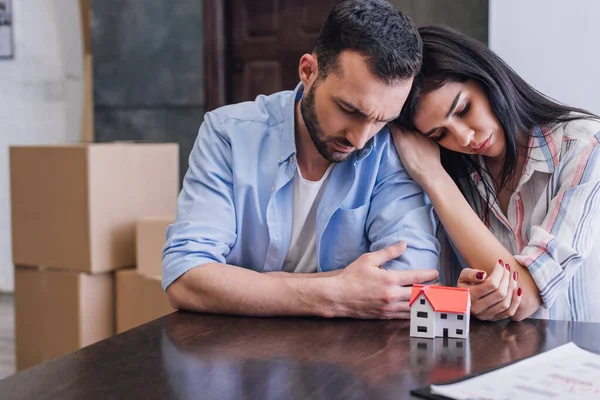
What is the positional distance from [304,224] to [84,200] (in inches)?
56.4

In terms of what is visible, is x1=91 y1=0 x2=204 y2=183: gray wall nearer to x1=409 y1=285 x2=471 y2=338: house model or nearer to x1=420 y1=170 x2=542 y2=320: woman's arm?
x1=420 y1=170 x2=542 y2=320: woman's arm

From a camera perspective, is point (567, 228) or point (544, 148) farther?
point (544, 148)

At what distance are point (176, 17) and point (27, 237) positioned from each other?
1.86 meters

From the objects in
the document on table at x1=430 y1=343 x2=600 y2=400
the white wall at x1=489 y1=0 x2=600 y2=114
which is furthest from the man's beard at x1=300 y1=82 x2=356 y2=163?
the white wall at x1=489 y1=0 x2=600 y2=114

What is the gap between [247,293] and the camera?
1.51 metres

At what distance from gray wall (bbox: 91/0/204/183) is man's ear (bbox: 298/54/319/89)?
112 inches

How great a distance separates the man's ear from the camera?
167 centimetres

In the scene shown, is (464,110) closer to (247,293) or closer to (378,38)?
(378,38)

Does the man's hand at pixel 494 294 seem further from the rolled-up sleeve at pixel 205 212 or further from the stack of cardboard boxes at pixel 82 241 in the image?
the stack of cardboard boxes at pixel 82 241

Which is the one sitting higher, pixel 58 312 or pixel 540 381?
pixel 540 381

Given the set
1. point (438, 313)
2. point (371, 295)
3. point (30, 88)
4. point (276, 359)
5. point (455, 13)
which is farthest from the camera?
point (30, 88)

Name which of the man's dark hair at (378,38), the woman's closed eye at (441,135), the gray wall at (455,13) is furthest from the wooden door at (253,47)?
the man's dark hair at (378,38)

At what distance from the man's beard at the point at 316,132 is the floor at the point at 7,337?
2031mm

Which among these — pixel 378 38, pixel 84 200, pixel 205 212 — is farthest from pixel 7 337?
pixel 378 38
